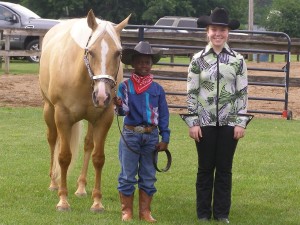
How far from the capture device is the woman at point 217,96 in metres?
6.85

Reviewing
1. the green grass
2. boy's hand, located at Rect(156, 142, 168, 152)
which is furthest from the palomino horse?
boy's hand, located at Rect(156, 142, 168, 152)

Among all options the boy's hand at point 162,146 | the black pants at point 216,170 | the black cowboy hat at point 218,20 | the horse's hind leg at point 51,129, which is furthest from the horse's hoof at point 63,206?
the black cowboy hat at point 218,20

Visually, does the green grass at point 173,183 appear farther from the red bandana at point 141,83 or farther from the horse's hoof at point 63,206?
the red bandana at point 141,83

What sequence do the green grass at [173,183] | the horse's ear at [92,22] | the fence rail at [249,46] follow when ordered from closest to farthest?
the horse's ear at [92,22]
the green grass at [173,183]
the fence rail at [249,46]

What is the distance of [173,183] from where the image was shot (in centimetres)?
889

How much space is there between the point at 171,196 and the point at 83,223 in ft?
5.04

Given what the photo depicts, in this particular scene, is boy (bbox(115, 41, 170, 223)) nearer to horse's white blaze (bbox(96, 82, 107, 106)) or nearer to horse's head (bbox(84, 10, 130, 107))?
horse's head (bbox(84, 10, 130, 107))

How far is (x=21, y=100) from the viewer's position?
669 inches

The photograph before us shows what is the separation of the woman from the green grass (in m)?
0.68

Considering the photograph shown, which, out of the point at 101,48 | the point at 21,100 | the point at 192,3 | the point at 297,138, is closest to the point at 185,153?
the point at 297,138

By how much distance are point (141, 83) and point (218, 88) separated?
2.18 feet

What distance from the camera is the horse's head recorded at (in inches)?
261

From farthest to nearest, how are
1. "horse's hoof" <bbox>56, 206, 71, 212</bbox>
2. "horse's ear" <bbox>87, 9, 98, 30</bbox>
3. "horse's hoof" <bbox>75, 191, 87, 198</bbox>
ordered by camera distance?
1. "horse's hoof" <bbox>75, 191, 87, 198</bbox>
2. "horse's hoof" <bbox>56, 206, 71, 212</bbox>
3. "horse's ear" <bbox>87, 9, 98, 30</bbox>

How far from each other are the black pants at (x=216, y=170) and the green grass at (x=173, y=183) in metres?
0.19
